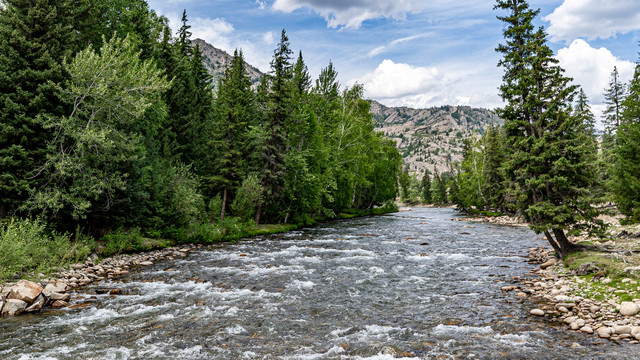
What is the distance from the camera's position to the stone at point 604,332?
790cm

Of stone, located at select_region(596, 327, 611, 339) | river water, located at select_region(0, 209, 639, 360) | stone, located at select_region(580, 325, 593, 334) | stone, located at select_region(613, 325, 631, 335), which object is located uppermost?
stone, located at select_region(613, 325, 631, 335)

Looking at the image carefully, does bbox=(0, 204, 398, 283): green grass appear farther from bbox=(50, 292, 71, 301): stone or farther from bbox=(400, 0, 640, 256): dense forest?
bbox=(400, 0, 640, 256): dense forest

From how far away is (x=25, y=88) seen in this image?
16.9m

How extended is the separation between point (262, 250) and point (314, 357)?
1481 centimetres

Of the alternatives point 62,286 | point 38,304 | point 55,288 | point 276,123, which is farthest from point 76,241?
point 276,123

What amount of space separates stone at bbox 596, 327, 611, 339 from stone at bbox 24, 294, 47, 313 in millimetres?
15994

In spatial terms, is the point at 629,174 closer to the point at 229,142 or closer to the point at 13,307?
the point at 229,142

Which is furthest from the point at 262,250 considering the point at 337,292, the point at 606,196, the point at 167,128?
the point at 167,128

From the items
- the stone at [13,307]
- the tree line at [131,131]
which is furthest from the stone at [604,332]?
the tree line at [131,131]

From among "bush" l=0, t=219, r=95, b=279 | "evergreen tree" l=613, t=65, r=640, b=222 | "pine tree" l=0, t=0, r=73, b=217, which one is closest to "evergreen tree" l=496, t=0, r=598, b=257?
"evergreen tree" l=613, t=65, r=640, b=222

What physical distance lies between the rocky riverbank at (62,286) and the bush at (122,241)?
0.71 meters

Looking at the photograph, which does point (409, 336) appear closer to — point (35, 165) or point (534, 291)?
point (534, 291)

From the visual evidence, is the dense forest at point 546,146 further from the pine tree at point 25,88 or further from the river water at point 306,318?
the pine tree at point 25,88

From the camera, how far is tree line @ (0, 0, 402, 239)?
1648 cm
